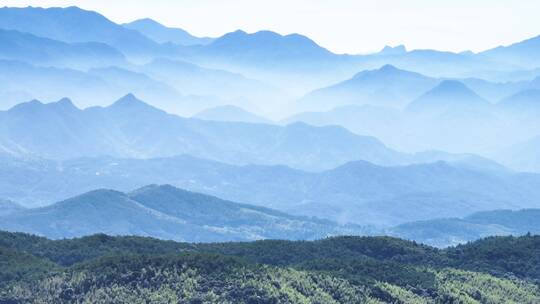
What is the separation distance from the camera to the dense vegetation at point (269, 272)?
323 feet

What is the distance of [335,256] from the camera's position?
130 meters

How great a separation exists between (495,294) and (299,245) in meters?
28.0

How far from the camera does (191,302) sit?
96.1 m

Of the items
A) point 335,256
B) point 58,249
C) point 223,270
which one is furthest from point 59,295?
point 335,256

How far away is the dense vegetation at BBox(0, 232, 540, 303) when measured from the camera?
98.5 meters

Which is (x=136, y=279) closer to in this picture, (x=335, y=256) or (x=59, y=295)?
(x=59, y=295)

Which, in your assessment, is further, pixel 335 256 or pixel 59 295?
pixel 335 256

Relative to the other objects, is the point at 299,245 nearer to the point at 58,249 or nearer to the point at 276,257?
the point at 276,257

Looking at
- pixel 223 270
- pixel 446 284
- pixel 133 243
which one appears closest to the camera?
pixel 223 270

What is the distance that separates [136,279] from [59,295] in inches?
245

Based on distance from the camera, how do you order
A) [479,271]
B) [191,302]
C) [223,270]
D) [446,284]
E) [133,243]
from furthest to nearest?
1. [133,243]
2. [479,271]
3. [446,284]
4. [223,270]
5. [191,302]

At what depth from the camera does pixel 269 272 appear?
340 ft

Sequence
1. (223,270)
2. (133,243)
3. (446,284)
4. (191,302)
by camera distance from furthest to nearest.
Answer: (133,243), (446,284), (223,270), (191,302)

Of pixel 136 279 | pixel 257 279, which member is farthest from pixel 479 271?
pixel 136 279
